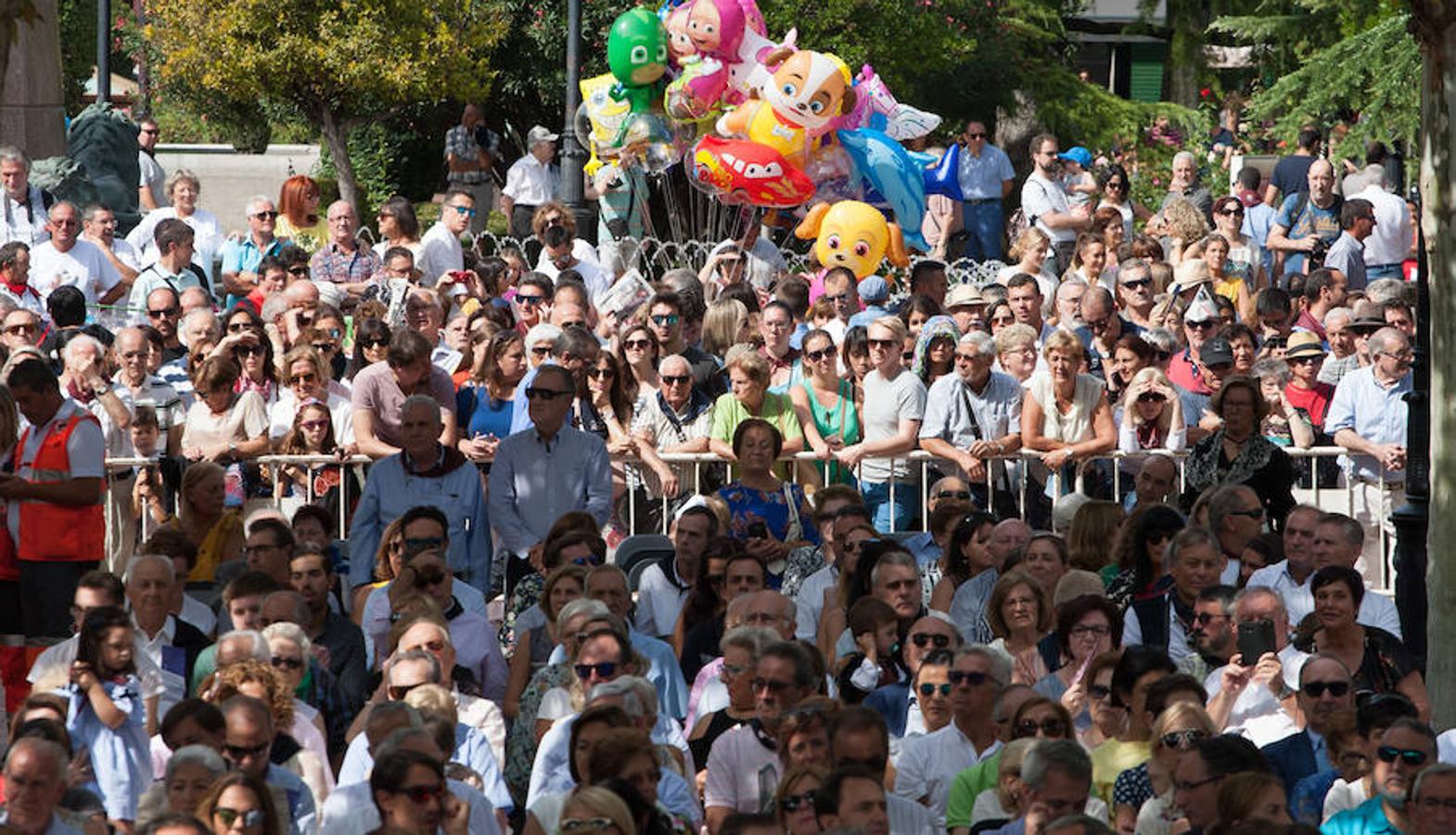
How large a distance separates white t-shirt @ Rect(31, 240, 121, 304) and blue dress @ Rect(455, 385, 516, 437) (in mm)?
3980

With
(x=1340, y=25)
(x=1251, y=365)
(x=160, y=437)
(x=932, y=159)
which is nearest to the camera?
(x=160, y=437)

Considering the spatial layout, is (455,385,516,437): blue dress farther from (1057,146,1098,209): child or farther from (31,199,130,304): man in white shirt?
(1057,146,1098,209): child

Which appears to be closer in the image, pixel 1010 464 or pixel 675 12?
pixel 1010 464

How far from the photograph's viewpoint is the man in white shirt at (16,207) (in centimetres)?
1677

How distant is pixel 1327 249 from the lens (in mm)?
19547

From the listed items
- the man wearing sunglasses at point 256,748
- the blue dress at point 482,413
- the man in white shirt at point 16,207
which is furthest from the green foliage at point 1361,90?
the man wearing sunglasses at point 256,748

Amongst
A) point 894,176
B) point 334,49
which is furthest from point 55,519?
point 334,49

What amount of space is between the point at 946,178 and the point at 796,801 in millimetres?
14043

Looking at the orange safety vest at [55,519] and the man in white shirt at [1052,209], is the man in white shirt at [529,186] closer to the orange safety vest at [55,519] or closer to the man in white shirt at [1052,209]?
the man in white shirt at [1052,209]

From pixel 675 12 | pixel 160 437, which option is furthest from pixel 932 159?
pixel 160 437

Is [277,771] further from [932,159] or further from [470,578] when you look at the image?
[932,159]

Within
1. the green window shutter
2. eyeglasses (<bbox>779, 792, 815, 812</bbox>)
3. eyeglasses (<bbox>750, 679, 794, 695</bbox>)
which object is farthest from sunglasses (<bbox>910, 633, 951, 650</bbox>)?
the green window shutter

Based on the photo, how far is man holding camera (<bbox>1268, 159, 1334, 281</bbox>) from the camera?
1961 centimetres

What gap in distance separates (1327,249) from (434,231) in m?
6.76
